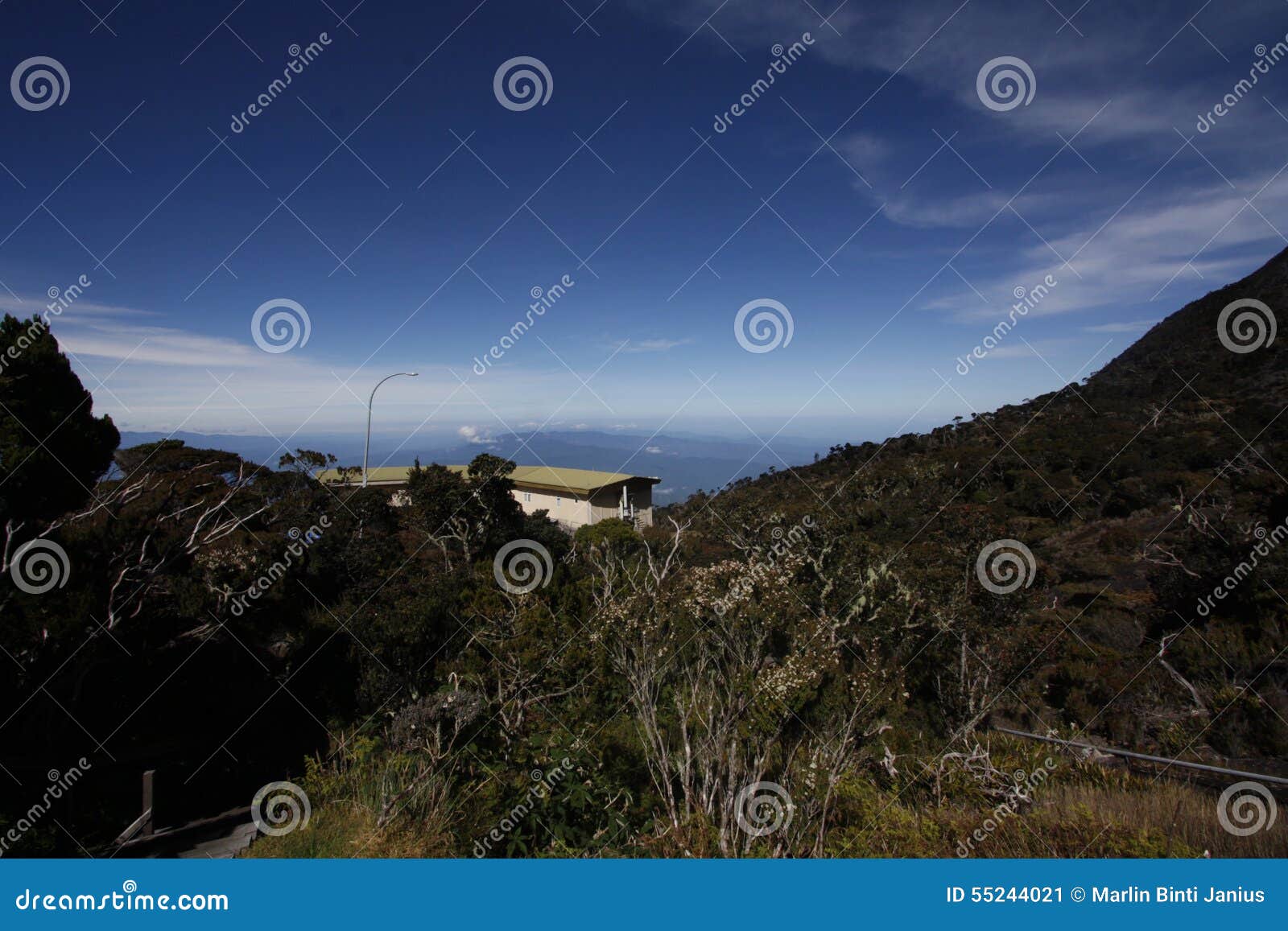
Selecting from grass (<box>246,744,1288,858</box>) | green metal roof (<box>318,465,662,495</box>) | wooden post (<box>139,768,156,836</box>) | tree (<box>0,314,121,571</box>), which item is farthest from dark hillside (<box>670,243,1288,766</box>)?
tree (<box>0,314,121,571</box>)

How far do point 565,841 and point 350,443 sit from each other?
309 feet

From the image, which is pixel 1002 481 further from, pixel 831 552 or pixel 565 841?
pixel 565 841

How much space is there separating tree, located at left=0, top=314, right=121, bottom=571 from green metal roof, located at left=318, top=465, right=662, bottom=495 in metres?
18.3

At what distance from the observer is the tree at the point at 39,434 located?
6578 mm

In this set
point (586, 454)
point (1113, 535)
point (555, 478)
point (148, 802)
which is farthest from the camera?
point (586, 454)

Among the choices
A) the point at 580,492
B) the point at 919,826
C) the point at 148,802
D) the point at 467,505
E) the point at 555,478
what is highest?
the point at 555,478

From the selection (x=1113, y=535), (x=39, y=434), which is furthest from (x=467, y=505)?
(x=1113, y=535)

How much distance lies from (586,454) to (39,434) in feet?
219

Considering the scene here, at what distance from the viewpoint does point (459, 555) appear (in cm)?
1352

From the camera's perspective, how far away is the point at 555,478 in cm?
2838

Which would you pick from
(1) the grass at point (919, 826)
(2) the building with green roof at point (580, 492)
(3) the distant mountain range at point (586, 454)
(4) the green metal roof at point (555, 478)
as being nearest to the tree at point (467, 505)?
(3) the distant mountain range at point (586, 454)

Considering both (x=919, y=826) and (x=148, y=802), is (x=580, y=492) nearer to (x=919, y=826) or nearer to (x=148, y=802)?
(x=148, y=802)

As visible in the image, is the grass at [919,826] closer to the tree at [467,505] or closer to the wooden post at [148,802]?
the wooden post at [148,802]

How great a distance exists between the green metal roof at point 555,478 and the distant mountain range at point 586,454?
27.9 inches
